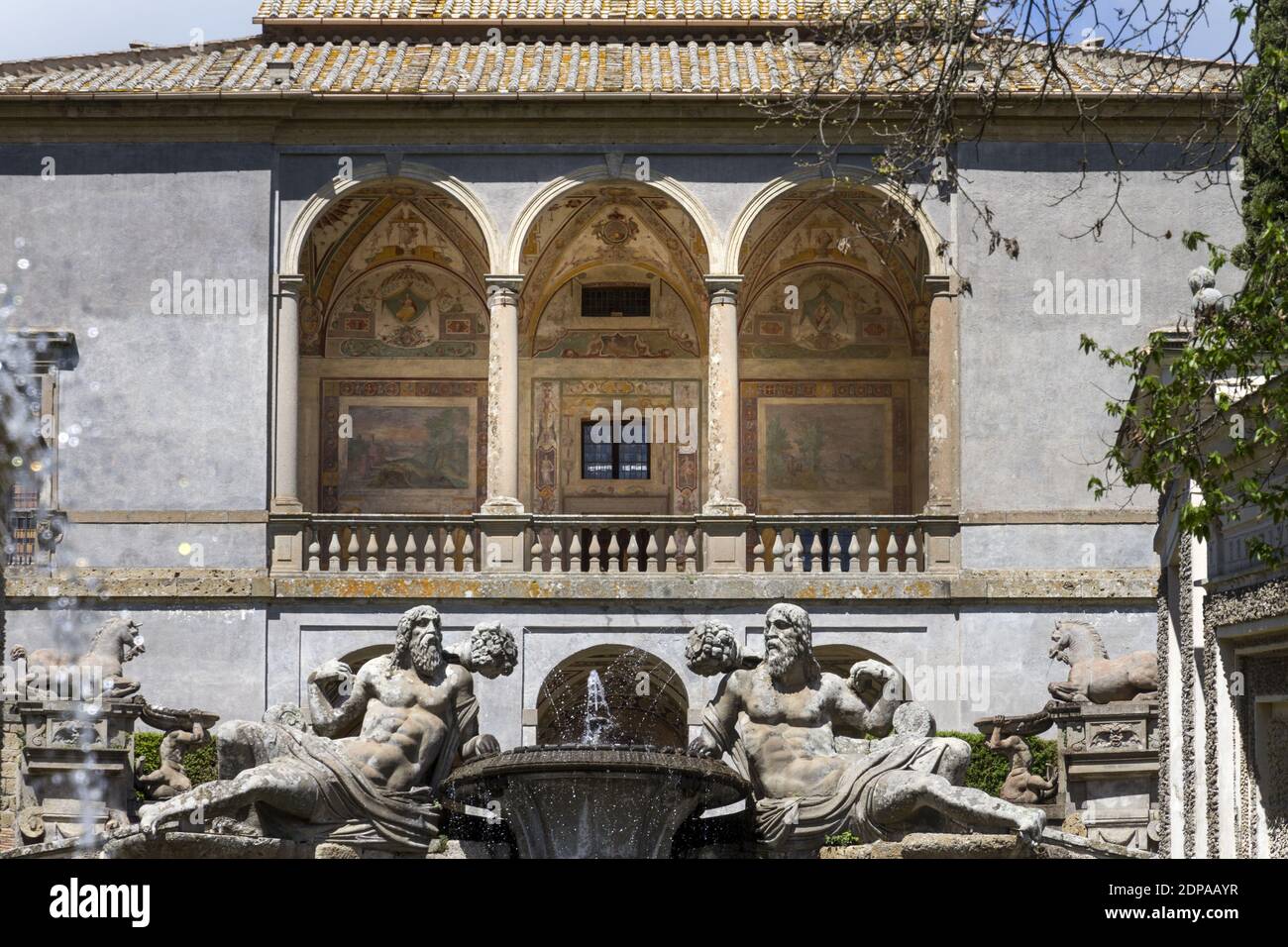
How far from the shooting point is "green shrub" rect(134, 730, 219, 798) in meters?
22.3

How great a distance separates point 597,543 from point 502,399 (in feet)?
6.95

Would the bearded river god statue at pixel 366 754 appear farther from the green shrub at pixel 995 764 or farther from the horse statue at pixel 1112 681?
the green shrub at pixel 995 764

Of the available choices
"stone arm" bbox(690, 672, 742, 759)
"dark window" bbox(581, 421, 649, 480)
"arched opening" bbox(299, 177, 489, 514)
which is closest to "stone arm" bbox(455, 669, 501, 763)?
"stone arm" bbox(690, 672, 742, 759)

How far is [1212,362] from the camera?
39.1 feet

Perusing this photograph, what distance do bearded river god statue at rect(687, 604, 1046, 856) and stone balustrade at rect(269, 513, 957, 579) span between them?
12.1 meters

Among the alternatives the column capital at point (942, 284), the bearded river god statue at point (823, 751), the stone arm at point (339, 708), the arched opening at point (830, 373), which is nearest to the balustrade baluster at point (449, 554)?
the arched opening at point (830, 373)

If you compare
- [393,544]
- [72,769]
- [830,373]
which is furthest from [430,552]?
[830,373]

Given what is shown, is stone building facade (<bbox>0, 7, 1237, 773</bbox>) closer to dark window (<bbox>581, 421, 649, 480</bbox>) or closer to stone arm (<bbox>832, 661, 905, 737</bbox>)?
dark window (<bbox>581, 421, 649, 480</bbox>)

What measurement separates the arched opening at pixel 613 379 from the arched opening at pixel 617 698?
11.7 feet

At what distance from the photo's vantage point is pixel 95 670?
2217 cm

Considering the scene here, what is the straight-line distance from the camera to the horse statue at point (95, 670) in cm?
2139
